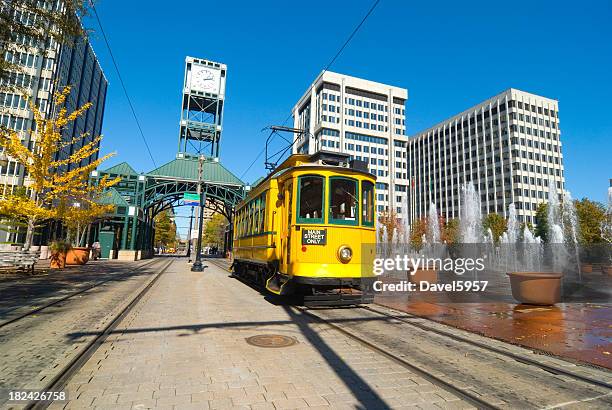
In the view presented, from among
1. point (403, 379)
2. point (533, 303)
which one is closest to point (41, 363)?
point (403, 379)

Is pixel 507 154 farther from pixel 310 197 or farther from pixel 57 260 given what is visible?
pixel 57 260

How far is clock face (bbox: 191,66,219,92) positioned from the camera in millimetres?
45719

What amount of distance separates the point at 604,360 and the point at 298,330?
468cm

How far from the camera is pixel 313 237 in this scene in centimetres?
807

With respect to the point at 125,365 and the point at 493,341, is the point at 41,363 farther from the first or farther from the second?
the point at 493,341

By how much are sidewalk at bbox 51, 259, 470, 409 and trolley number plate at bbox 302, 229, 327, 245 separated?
199 centimetres

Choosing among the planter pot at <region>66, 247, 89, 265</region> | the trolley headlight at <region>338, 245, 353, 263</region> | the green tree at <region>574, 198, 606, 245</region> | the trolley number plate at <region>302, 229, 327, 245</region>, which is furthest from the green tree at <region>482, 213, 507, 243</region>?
the trolley number plate at <region>302, 229, 327, 245</region>

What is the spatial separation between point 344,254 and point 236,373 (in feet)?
14.8

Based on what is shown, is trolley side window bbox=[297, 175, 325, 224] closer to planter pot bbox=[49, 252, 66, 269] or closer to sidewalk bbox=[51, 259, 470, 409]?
sidewalk bbox=[51, 259, 470, 409]

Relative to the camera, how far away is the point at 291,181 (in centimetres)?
881

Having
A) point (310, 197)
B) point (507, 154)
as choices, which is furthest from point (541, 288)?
point (507, 154)

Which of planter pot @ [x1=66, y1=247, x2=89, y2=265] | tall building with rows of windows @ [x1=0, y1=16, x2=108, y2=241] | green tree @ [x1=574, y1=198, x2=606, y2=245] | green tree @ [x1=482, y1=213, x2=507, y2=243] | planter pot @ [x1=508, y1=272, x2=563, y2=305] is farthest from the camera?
green tree @ [x1=482, y1=213, x2=507, y2=243]

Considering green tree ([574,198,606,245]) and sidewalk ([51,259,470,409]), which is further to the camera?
green tree ([574,198,606,245])

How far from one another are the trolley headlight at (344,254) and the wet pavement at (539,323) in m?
2.23
